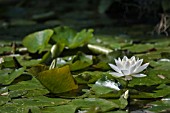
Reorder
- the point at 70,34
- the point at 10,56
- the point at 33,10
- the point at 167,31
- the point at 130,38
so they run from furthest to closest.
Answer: the point at 33,10
the point at 167,31
the point at 130,38
the point at 70,34
the point at 10,56

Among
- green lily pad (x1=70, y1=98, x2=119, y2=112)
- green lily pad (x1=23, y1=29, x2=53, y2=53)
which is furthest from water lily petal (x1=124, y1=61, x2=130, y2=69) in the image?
green lily pad (x1=23, y1=29, x2=53, y2=53)

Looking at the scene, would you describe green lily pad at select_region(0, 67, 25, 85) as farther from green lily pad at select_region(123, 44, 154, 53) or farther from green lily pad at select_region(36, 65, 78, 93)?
green lily pad at select_region(123, 44, 154, 53)

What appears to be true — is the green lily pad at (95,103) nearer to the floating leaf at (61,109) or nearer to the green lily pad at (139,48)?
the floating leaf at (61,109)

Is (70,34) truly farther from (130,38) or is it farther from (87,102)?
(87,102)

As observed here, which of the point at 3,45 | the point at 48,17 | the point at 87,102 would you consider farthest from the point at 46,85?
the point at 48,17

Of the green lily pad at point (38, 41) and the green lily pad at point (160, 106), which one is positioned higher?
the green lily pad at point (38, 41)

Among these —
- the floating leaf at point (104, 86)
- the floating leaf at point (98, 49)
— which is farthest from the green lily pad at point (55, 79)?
the floating leaf at point (98, 49)
